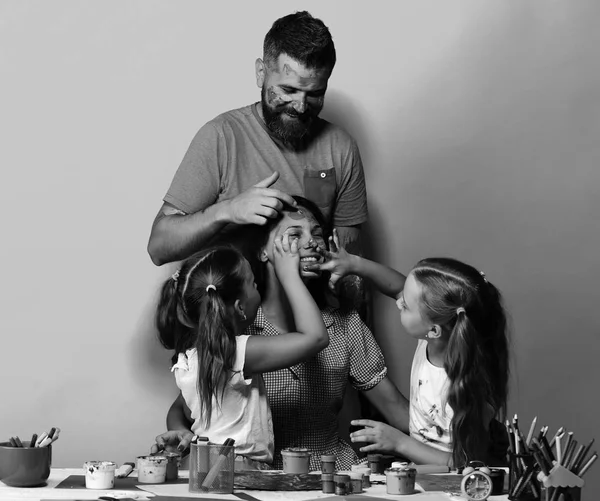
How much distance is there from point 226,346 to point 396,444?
444 mm

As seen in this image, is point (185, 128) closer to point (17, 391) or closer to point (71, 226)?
point (71, 226)

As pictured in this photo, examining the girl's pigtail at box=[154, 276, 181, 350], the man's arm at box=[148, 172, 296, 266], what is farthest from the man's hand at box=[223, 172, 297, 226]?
the girl's pigtail at box=[154, 276, 181, 350]

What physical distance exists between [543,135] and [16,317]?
195 cm

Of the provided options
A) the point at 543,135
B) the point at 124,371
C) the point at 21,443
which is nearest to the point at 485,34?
the point at 543,135

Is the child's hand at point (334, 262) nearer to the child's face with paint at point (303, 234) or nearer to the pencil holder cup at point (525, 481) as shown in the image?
the child's face with paint at point (303, 234)

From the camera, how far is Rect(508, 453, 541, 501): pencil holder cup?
67.7 inches

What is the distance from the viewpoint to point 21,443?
1.83 m

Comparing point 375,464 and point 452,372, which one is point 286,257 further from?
point 375,464

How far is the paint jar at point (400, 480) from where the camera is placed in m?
1.78

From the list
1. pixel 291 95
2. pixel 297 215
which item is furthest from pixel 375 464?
pixel 291 95

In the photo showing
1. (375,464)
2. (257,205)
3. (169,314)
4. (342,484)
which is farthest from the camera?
(257,205)

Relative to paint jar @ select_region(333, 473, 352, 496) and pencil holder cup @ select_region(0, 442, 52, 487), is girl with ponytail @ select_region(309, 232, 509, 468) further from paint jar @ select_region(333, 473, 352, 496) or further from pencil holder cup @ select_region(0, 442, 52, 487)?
pencil holder cup @ select_region(0, 442, 52, 487)

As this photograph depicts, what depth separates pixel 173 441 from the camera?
7.22ft

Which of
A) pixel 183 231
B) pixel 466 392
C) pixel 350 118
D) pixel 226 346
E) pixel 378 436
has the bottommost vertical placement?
pixel 378 436
